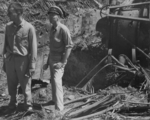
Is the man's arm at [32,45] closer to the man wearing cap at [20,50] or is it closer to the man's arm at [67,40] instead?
the man wearing cap at [20,50]

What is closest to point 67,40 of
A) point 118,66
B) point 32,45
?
point 32,45

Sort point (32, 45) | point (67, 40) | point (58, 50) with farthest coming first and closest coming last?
point (58, 50), point (67, 40), point (32, 45)

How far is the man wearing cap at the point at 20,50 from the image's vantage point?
4.56 meters

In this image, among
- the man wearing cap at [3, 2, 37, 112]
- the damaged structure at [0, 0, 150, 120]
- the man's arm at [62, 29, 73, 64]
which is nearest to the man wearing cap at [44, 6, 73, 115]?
the man's arm at [62, 29, 73, 64]

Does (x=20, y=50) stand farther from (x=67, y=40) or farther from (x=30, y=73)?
(x=67, y=40)

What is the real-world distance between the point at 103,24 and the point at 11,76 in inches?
115

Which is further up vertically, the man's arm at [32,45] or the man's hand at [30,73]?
the man's arm at [32,45]

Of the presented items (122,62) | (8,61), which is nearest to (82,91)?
(122,62)

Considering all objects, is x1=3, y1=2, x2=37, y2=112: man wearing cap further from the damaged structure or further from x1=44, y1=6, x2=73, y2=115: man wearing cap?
the damaged structure

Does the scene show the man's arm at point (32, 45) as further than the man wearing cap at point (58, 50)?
No

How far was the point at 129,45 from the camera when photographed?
256 inches

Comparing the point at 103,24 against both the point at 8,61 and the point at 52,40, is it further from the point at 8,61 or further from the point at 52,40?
the point at 8,61

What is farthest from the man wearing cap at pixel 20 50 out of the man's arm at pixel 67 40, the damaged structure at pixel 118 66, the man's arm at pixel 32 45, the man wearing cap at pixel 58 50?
the damaged structure at pixel 118 66

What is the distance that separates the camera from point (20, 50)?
4605mm
